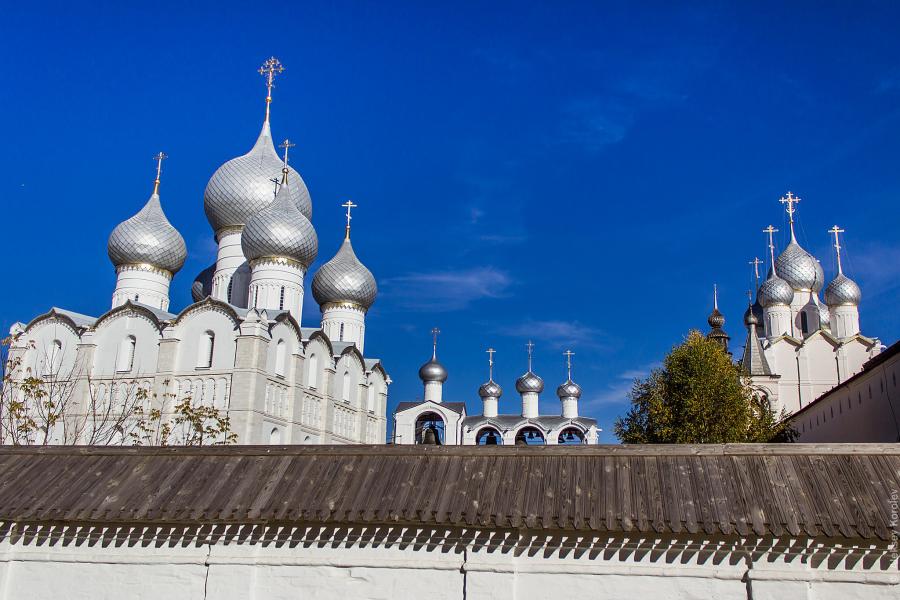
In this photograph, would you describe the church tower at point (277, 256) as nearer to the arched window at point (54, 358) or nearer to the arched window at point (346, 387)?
the arched window at point (346, 387)

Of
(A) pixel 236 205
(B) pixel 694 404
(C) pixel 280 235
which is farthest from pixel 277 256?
(B) pixel 694 404

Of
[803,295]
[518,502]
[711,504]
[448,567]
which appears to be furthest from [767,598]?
[803,295]

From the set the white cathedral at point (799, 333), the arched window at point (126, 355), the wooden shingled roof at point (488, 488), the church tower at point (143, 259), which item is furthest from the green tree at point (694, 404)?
the church tower at point (143, 259)

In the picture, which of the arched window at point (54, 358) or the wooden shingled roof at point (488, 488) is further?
the arched window at point (54, 358)

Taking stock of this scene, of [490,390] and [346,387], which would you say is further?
[490,390]

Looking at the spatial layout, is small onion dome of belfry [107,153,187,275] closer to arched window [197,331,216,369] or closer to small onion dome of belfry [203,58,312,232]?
small onion dome of belfry [203,58,312,232]

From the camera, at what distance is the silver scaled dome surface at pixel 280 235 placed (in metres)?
34.6

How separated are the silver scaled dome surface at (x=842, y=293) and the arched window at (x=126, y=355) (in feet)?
116

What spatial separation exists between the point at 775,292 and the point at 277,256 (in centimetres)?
2665

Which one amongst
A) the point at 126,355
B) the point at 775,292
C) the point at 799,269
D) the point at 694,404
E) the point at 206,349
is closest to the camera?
the point at 694,404

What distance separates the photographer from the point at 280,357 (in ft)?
106

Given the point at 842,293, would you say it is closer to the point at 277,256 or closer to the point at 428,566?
the point at 277,256

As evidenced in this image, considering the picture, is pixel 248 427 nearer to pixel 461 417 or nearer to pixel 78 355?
pixel 78 355

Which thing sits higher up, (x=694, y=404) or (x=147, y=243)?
(x=147, y=243)
